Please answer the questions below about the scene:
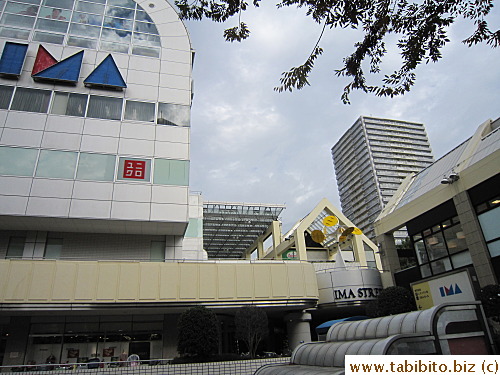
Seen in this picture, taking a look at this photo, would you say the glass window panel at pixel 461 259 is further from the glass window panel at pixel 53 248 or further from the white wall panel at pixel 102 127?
the glass window panel at pixel 53 248

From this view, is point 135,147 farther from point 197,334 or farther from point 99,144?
point 197,334

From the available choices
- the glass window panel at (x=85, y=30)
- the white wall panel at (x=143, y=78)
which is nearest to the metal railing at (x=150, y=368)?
the white wall panel at (x=143, y=78)

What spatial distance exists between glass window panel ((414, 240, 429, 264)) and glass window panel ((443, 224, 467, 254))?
1723mm

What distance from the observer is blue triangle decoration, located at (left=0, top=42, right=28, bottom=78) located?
2205cm

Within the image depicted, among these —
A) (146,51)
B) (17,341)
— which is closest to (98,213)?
(17,341)

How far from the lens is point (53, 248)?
68.5 feet

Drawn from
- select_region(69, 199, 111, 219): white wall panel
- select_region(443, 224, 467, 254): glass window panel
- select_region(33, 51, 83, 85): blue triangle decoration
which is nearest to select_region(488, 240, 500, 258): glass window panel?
select_region(443, 224, 467, 254): glass window panel

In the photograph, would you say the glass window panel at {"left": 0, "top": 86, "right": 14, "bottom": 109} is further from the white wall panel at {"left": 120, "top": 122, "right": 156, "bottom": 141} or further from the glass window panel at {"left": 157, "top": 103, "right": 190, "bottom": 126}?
the glass window panel at {"left": 157, "top": 103, "right": 190, "bottom": 126}

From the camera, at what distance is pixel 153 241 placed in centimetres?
2255

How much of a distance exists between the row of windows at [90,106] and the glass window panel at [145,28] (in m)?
6.90

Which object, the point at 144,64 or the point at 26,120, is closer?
the point at 26,120

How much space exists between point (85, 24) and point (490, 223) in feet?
93.6

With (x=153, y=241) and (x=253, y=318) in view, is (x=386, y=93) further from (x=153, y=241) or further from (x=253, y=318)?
(x=153, y=241)

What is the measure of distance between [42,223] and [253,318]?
13.1m
